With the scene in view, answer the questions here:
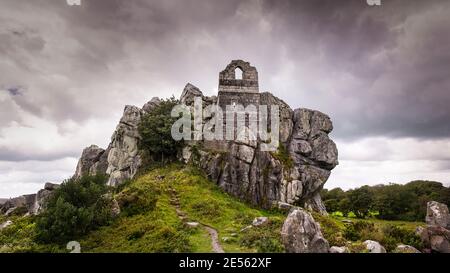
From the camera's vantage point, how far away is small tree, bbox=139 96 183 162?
40347 mm

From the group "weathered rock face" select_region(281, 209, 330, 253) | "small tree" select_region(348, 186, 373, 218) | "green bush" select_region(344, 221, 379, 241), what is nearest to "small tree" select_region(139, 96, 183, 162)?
"green bush" select_region(344, 221, 379, 241)

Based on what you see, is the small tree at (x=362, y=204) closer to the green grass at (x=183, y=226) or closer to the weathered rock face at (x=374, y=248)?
the green grass at (x=183, y=226)

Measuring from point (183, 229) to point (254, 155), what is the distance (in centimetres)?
1669

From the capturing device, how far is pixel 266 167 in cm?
3681

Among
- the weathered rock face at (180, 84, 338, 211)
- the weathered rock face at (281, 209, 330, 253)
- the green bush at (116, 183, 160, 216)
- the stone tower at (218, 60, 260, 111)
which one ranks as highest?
the stone tower at (218, 60, 260, 111)

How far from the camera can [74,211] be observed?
20656 millimetres

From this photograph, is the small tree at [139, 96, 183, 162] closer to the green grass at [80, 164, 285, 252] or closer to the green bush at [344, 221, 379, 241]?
the green grass at [80, 164, 285, 252]

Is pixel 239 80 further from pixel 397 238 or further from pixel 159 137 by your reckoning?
pixel 397 238

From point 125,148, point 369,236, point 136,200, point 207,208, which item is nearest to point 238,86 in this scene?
point 207,208

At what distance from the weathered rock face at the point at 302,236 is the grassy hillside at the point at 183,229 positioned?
0.73 m

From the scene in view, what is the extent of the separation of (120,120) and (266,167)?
2589cm

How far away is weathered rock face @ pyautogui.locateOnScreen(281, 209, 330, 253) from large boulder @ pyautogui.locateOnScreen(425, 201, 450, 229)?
14144 millimetres

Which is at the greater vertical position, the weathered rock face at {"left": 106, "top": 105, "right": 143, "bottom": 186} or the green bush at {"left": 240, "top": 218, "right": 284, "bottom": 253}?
the weathered rock face at {"left": 106, "top": 105, "right": 143, "bottom": 186}
